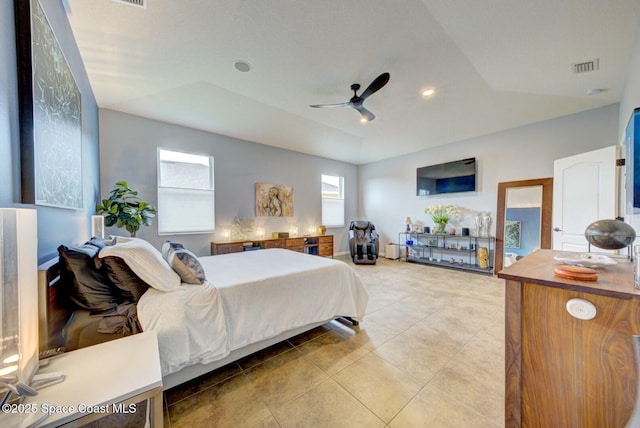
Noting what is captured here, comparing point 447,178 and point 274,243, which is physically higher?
point 447,178

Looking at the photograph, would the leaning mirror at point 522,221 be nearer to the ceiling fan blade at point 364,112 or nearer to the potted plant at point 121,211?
the ceiling fan blade at point 364,112

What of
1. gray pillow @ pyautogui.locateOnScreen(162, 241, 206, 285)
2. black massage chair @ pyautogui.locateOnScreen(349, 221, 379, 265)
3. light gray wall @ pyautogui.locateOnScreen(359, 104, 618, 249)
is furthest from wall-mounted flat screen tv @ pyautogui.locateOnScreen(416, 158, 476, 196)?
gray pillow @ pyautogui.locateOnScreen(162, 241, 206, 285)

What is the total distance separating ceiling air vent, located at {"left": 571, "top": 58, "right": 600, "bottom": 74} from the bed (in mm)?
3686

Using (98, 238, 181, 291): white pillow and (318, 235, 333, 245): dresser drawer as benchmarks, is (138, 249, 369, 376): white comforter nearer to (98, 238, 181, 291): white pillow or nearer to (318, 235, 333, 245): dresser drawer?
(98, 238, 181, 291): white pillow

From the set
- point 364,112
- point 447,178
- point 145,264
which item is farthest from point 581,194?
point 145,264

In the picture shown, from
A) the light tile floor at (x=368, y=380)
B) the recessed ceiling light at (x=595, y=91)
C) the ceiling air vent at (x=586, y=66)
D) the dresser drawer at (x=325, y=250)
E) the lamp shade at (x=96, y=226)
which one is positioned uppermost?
the ceiling air vent at (x=586, y=66)

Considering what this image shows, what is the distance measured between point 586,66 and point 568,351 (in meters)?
3.56

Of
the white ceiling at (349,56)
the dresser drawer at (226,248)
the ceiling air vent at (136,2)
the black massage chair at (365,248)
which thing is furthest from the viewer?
the black massage chair at (365,248)

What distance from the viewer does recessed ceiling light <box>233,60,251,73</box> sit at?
2.79 meters

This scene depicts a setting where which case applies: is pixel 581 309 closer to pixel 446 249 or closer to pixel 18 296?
pixel 18 296

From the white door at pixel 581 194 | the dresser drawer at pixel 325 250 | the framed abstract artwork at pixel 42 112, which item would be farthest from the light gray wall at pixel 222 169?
the white door at pixel 581 194

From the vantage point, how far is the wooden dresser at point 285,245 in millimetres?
4365

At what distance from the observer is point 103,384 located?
0.94 m

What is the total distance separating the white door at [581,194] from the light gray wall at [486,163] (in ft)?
1.92
